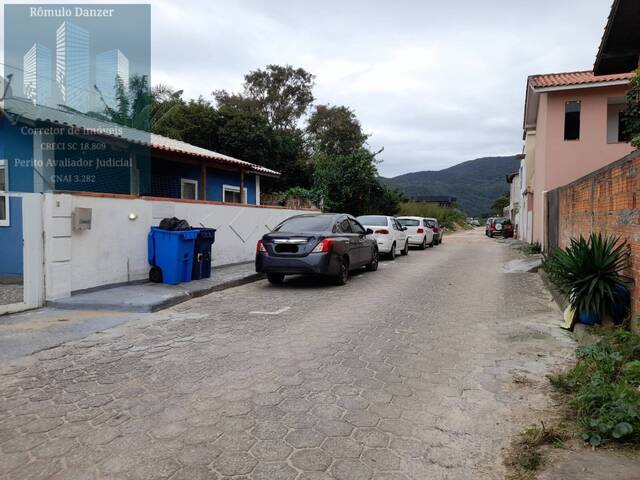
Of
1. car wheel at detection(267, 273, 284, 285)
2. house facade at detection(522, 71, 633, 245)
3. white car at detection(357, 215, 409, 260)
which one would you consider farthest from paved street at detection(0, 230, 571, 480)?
house facade at detection(522, 71, 633, 245)

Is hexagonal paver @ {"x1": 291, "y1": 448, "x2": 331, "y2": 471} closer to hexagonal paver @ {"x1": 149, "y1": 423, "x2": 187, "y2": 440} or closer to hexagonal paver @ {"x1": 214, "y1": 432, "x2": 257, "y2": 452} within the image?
hexagonal paver @ {"x1": 214, "y1": 432, "x2": 257, "y2": 452}

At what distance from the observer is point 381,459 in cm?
302

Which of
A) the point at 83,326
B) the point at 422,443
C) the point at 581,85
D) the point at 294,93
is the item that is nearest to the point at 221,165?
the point at 83,326

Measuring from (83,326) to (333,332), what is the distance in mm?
Result: 3413

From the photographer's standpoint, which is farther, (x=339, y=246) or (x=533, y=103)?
(x=533, y=103)

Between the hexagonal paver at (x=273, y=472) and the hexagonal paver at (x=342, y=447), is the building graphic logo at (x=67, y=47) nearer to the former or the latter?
the hexagonal paver at (x=342, y=447)

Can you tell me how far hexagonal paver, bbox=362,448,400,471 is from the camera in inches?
116

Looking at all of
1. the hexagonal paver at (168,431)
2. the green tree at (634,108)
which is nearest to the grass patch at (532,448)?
the hexagonal paver at (168,431)

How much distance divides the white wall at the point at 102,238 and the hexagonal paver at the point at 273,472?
620 centimetres

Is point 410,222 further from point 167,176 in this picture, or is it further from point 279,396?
point 279,396

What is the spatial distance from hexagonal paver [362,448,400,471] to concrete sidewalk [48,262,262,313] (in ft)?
17.6

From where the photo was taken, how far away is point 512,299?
9.10 m

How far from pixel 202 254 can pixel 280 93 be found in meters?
34.6

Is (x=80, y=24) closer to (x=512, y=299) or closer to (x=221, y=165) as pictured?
(x=221, y=165)
